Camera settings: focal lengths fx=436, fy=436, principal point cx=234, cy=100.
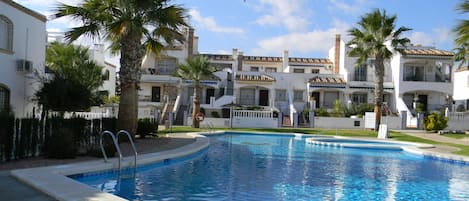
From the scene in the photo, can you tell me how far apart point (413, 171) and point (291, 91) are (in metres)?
33.4

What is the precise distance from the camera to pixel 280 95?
49.5 meters

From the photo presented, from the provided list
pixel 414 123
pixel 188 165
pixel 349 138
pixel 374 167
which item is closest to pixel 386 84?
pixel 414 123

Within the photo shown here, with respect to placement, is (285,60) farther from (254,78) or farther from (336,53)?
(254,78)

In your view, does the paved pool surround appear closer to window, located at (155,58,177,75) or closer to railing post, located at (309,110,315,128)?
railing post, located at (309,110,315,128)

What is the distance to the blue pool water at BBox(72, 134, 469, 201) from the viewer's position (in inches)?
412

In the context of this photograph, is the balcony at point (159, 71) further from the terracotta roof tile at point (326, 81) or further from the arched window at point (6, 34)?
the arched window at point (6, 34)

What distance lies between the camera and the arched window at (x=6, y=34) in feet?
60.9

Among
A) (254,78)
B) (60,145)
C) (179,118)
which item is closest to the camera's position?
(60,145)

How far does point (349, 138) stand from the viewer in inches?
1123

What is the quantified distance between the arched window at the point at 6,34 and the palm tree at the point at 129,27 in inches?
119

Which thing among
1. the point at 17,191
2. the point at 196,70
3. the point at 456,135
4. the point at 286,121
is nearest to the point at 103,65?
the point at 196,70

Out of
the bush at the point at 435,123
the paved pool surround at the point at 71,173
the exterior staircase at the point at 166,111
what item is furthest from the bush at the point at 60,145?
the bush at the point at 435,123

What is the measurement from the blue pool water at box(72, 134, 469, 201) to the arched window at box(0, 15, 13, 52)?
960 cm

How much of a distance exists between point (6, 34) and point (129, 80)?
571cm
